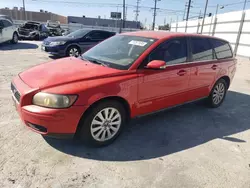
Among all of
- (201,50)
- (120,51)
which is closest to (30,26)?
(120,51)

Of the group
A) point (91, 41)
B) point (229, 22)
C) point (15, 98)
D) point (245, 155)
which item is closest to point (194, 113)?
point (245, 155)

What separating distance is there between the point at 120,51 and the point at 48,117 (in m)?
1.65

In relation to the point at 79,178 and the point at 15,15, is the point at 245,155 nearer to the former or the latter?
the point at 79,178

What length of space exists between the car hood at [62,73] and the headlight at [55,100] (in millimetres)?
149

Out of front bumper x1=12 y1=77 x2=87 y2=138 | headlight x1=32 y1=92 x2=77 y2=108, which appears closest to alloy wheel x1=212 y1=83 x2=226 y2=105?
front bumper x1=12 y1=77 x2=87 y2=138

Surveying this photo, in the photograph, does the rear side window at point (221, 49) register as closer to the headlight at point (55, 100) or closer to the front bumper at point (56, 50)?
the headlight at point (55, 100)

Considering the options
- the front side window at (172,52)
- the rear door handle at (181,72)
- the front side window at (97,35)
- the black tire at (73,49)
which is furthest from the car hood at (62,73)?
the front side window at (97,35)

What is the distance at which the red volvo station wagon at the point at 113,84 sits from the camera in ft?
8.76

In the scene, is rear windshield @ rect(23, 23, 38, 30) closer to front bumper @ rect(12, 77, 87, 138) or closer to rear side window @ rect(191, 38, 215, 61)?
rear side window @ rect(191, 38, 215, 61)

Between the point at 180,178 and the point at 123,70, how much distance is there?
5.21 ft

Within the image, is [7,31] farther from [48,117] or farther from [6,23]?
[48,117]

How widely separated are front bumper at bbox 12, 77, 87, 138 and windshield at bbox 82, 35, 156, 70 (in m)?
1.00

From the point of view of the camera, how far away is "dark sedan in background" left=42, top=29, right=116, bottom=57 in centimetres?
942

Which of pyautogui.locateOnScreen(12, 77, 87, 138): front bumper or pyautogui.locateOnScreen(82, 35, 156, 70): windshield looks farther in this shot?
pyautogui.locateOnScreen(82, 35, 156, 70): windshield
